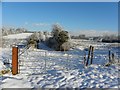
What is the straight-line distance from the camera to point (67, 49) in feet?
152

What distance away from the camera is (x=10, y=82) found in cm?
905

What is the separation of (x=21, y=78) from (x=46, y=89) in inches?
86.5

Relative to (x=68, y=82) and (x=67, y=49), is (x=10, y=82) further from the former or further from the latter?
(x=67, y=49)

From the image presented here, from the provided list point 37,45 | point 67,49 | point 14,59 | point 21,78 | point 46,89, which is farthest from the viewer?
point 37,45

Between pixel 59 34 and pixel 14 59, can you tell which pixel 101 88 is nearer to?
pixel 14 59

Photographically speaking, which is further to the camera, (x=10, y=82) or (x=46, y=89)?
(x=10, y=82)

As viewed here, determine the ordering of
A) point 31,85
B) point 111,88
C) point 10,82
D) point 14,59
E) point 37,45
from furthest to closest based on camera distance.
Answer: point 37,45 → point 14,59 → point 10,82 → point 31,85 → point 111,88

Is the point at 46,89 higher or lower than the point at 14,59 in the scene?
lower

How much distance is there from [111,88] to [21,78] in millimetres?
3950

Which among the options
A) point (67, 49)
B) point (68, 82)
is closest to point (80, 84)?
point (68, 82)

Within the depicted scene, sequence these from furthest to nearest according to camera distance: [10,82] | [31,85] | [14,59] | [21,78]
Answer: [14,59], [21,78], [10,82], [31,85]

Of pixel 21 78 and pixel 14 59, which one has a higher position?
pixel 14 59

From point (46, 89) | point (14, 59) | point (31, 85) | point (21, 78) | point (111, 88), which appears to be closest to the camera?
point (111, 88)

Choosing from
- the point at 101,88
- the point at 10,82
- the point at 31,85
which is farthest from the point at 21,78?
the point at 101,88
